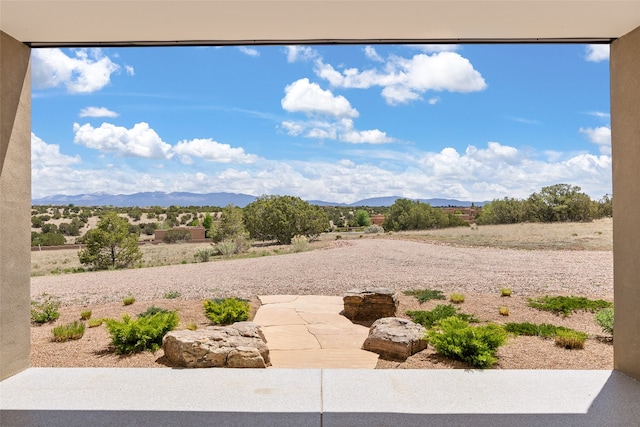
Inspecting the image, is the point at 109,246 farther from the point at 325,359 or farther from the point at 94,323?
the point at 325,359

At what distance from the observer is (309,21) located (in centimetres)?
321

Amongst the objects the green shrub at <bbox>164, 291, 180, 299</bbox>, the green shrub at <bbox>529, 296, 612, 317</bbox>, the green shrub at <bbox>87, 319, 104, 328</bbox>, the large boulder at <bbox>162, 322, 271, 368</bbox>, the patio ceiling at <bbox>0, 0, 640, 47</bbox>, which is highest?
the patio ceiling at <bbox>0, 0, 640, 47</bbox>

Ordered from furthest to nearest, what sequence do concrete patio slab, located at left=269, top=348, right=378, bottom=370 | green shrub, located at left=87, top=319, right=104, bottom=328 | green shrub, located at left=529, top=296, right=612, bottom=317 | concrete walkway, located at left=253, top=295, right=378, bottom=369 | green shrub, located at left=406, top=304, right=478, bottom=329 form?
green shrub, located at left=529, top=296, right=612, bottom=317
green shrub, located at left=406, top=304, right=478, bottom=329
green shrub, located at left=87, top=319, right=104, bottom=328
concrete walkway, located at left=253, top=295, right=378, bottom=369
concrete patio slab, located at left=269, top=348, right=378, bottom=370

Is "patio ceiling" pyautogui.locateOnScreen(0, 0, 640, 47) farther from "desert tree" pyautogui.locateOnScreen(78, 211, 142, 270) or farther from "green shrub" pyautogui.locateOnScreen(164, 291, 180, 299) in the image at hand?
"desert tree" pyautogui.locateOnScreen(78, 211, 142, 270)

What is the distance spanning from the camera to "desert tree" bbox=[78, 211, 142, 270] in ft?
55.8

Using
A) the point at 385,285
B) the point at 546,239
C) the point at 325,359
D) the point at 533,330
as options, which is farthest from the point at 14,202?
the point at 546,239

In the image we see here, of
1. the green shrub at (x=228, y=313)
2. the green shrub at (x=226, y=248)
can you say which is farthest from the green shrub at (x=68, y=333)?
the green shrub at (x=226, y=248)

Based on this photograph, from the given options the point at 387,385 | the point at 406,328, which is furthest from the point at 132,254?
the point at 387,385

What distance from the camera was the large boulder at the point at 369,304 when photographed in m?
6.38

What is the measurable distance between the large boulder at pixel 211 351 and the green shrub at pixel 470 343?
1705 millimetres

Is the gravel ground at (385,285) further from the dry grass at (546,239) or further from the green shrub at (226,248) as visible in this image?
the green shrub at (226,248)

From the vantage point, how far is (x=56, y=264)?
20453 millimetres

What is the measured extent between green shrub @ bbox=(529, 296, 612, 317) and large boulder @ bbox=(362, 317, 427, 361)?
3.48 meters

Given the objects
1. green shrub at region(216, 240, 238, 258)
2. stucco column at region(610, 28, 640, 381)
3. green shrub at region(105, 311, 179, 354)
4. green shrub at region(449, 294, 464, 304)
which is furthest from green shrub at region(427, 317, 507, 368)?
green shrub at region(216, 240, 238, 258)
